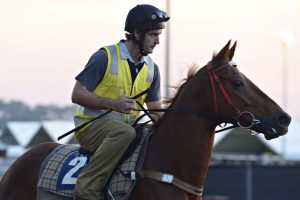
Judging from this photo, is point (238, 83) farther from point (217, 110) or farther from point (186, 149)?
point (186, 149)

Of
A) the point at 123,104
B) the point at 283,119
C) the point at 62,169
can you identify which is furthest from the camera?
the point at 62,169

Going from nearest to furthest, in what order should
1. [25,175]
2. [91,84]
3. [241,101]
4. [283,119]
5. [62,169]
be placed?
1. [283,119]
2. [241,101]
3. [91,84]
4. [62,169]
5. [25,175]

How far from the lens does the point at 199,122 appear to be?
693cm

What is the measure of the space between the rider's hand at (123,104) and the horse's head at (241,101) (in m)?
0.72

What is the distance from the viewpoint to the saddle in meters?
6.92

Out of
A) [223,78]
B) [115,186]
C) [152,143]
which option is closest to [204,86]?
[223,78]

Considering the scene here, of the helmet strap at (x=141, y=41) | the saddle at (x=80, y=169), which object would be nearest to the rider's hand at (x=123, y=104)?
the saddle at (x=80, y=169)

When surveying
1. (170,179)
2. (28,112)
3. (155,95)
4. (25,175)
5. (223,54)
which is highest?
(223,54)

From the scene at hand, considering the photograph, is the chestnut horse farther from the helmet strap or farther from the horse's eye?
the helmet strap

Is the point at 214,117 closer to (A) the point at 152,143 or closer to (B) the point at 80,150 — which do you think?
(A) the point at 152,143

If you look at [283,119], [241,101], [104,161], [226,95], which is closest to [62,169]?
[104,161]

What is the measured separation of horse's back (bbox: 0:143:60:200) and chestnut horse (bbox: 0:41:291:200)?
1.42 metres

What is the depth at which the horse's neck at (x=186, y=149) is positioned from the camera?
6.91 meters

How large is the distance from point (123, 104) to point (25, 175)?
64.3 inches
